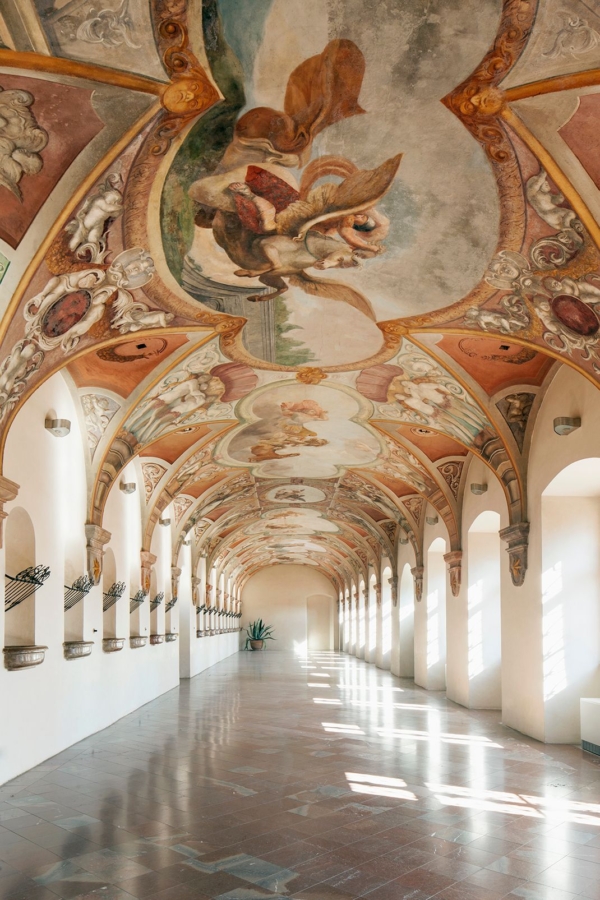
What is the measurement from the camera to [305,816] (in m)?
7.55

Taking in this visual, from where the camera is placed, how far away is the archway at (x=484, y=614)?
1714 centimetres

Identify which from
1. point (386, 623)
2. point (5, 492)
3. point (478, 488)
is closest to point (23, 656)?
point (5, 492)

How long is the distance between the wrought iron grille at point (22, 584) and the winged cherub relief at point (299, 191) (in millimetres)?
4827

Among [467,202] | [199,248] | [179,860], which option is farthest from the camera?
[199,248]

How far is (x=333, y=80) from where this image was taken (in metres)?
6.50

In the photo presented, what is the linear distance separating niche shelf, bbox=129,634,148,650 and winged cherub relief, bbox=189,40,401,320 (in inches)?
386

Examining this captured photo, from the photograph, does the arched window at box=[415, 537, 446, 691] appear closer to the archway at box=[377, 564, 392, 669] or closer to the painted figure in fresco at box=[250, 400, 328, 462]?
the painted figure in fresco at box=[250, 400, 328, 462]

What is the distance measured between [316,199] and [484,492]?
9914 millimetres

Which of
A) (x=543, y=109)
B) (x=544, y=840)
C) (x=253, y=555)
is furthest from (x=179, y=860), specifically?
(x=253, y=555)

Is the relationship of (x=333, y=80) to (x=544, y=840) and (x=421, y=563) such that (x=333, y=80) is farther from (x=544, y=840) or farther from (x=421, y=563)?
(x=421, y=563)

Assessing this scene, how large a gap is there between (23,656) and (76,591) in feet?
10.3

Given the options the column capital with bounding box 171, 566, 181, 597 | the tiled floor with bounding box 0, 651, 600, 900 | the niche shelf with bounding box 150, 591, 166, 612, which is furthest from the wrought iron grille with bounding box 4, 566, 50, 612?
the column capital with bounding box 171, 566, 181, 597

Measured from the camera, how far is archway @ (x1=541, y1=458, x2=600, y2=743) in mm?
12445

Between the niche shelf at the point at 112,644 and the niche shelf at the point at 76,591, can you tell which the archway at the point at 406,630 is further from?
the niche shelf at the point at 76,591
